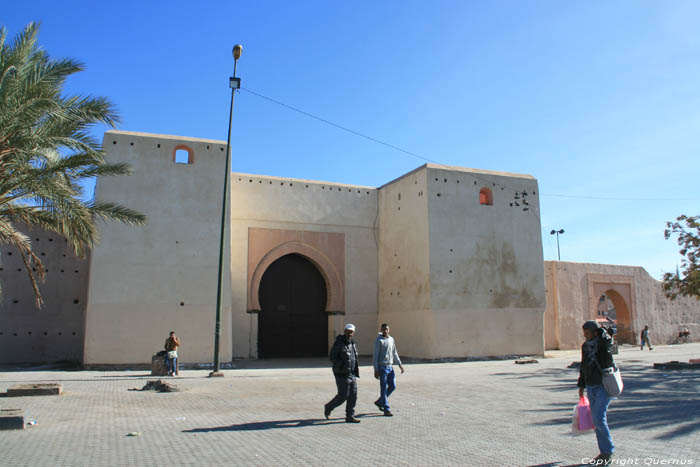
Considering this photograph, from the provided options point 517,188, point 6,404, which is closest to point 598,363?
point 6,404

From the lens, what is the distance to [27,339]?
629 inches

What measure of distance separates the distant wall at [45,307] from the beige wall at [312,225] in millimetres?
4533

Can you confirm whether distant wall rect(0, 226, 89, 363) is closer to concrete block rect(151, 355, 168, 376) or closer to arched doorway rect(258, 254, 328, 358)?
concrete block rect(151, 355, 168, 376)

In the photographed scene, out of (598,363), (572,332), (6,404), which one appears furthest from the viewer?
(572,332)

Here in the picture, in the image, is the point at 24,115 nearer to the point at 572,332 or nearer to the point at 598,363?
the point at 598,363

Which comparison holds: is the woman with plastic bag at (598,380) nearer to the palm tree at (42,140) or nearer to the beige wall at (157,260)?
the palm tree at (42,140)

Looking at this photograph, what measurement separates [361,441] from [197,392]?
5.07 meters

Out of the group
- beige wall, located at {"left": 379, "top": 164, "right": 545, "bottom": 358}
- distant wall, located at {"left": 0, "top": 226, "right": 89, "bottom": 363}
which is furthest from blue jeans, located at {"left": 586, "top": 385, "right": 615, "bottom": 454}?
distant wall, located at {"left": 0, "top": 226, "right": 89, "bottom": 363}

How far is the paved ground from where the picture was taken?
5.08m

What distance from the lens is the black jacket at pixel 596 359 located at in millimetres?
4926

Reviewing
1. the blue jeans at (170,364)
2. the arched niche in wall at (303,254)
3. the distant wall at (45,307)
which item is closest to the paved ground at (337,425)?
the blue jeans at (170,364)

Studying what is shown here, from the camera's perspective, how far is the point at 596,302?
22.9 meters

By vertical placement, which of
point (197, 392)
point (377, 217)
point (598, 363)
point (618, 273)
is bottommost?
point (197, 392)

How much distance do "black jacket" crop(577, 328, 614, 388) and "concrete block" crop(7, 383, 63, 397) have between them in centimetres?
813
